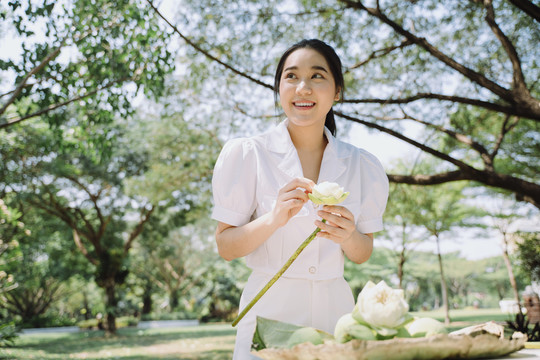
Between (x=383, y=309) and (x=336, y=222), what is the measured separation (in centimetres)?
36

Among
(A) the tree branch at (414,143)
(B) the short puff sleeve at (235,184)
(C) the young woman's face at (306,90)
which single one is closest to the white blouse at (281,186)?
(B) the short puff sleeve at (235,184)

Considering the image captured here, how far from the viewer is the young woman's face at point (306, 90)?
4.52 ft

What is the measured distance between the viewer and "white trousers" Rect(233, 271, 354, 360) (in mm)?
1279

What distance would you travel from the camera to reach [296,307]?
50.6 inches

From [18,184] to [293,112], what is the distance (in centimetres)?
1357

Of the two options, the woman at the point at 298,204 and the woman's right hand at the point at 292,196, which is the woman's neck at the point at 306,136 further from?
the woman's right hand at the point at 292,196

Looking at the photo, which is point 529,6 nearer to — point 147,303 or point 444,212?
point 444,212

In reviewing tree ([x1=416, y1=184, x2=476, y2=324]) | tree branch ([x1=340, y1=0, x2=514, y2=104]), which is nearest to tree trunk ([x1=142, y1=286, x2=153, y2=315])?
tree ([x1=416, y1=184, x2=476, y2=324])

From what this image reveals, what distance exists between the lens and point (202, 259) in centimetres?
3175

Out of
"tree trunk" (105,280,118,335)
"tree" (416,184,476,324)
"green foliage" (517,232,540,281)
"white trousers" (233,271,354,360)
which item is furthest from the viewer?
"tree" (416,184,476,324)

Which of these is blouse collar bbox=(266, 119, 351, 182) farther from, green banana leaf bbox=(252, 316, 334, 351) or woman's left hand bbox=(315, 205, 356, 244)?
green banana leaf bbox=(252, 316, 334, 351)

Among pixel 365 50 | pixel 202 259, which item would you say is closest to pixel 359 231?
pixel 365 50

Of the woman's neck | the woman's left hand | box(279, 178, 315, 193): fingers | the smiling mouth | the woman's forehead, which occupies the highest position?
the woman's forehead

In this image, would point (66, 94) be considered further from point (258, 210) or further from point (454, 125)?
point (454, 125)
